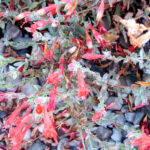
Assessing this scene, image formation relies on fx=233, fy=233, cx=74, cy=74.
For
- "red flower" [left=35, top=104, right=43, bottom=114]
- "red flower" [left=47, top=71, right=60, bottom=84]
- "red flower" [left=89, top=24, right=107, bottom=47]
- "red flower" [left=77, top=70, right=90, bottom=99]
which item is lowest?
"red flower" [left=35, top=104, right=43, bottom=114]

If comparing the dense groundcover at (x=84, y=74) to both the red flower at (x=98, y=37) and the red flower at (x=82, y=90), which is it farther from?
the red flower at (x=82, y=90)

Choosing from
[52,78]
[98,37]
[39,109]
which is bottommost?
[39,109]

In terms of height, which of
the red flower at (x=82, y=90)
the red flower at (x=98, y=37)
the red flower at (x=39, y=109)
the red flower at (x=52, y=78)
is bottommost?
the red flower at (x=39, y=109)

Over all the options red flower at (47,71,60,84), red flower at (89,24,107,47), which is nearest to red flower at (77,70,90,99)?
red flower at (47,71,60,84)

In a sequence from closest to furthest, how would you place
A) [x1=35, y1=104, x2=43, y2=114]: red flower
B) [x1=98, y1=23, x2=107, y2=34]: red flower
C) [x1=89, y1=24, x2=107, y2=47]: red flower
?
[x1=35, y1=104, x2=43, y2=114]: red flower < [x1=89, y1=24, x2=107, y2=47]: red flower < [x1=98, y1=23, x2=107, y2=34]: red flower

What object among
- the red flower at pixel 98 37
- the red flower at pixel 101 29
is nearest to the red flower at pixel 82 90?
the red flower at pixel 98 37

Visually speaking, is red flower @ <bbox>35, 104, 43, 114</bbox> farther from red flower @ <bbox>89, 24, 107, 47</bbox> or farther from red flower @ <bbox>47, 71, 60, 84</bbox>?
red flower @ <bbox>89, 24, 107, 47</bbox>

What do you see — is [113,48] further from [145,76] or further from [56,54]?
[56,54]

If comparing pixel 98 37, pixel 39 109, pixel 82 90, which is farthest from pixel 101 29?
pixel 39 109

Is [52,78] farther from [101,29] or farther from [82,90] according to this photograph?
[101,29]

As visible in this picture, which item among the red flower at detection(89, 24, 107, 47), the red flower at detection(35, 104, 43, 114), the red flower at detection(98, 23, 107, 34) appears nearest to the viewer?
the red flower at detection(35, 104, 43, 114)

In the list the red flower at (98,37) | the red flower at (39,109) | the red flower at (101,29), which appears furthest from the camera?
the red flower at (101,29)
